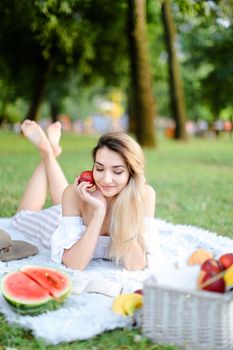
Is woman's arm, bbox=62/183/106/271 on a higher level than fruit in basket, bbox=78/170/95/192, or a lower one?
lower

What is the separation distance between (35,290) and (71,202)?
918 millimetres

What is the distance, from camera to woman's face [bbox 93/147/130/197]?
11.6ft

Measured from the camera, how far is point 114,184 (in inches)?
141

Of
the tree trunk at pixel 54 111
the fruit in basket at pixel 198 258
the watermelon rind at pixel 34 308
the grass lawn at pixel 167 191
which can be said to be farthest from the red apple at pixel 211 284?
the tree trunk at pixel 54 111

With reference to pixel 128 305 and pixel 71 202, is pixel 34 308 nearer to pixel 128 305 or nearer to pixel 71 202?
pixel 128 305

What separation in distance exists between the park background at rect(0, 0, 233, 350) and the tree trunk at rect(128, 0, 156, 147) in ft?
0.09

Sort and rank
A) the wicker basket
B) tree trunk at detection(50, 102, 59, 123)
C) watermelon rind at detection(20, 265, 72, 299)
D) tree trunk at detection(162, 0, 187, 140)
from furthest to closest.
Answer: tree trunk at detection(50, 102, 59, 123) < tree trunk at detection(162, 0, 187, 140) < watermelon rind at detection(20, 265, 72, 299) < the wicker basket

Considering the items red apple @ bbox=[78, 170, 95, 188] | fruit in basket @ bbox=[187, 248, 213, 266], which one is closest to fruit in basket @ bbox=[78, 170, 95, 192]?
red apple @ bbox=[78, 170, 95, 188]

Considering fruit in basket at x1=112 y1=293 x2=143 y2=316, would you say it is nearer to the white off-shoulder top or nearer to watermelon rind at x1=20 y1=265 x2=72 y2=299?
watermelon rind at x1=20 y1=265 x2=72 y2=299

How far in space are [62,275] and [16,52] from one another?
747 inches

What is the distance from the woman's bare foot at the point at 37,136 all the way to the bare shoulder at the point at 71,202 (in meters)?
1.44

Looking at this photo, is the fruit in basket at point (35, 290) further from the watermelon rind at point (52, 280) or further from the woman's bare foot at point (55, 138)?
the woman's bare foot at point (55, 138)

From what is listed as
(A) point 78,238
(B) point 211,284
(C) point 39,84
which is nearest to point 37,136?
(A) point 78,238

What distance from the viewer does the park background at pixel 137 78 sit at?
21.9 ft
